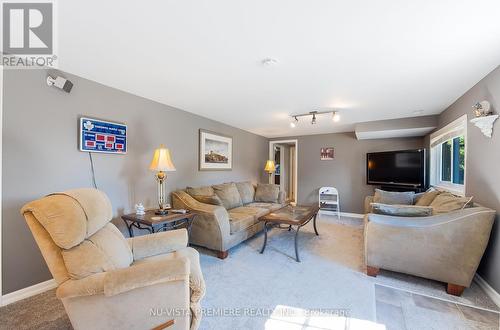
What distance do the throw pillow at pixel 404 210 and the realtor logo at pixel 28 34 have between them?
3.33 metres

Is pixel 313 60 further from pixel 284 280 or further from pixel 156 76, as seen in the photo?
pixel 284 280

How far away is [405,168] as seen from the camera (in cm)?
441

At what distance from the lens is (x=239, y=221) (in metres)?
3.12

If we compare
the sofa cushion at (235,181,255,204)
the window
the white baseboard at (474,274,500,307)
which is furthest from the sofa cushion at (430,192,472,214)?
the sofa cushion at (235,181,255,204)

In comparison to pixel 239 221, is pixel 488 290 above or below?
below

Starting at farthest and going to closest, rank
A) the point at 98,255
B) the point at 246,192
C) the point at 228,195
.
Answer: the point at 246,192 < the point at 228,195 < the point at 98,255

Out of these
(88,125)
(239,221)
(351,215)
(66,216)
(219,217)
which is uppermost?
(88,125)

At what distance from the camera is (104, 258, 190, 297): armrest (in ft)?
3.83

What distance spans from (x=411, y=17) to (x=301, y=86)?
125 centimetres

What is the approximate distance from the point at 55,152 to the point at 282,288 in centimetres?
264

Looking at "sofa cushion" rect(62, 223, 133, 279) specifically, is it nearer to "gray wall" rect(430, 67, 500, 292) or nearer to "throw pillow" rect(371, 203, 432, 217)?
"throw pillow" rect(371, 203, 432, 217)

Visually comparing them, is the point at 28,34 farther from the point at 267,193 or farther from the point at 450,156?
the point at 450,156

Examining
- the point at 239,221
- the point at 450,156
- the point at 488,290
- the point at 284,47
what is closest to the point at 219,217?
the point at 239,221

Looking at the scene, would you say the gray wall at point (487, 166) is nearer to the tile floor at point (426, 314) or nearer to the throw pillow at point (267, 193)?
the tile floor at point (426, 314)
